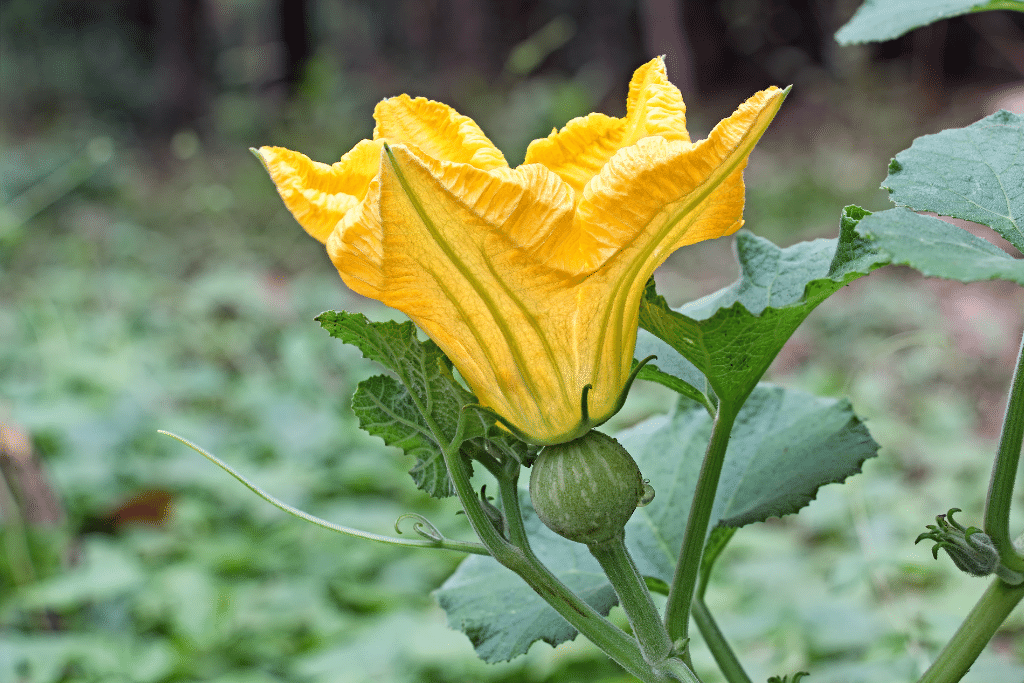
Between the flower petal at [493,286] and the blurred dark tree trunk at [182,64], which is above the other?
the blurred dark tree trunk at [182,64]

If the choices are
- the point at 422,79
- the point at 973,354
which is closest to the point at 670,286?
the point at 973,354

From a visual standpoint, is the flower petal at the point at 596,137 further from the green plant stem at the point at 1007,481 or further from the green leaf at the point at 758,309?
the green plant stem at the point at 1007,481

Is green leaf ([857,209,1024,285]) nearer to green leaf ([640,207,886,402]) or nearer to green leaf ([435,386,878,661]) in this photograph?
green leaf ([640,207,886,402])

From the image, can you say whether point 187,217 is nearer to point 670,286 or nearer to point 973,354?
point 670,286

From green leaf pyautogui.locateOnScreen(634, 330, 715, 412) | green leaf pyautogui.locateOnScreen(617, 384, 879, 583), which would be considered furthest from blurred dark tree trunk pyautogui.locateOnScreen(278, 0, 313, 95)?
green leaf pyautogui.locateOnScreen(634, 330, 715, 412)

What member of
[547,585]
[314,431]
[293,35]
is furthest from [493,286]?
[293,35]

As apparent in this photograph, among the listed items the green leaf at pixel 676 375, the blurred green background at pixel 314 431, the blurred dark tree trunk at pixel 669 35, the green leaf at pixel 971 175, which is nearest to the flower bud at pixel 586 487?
the green leaf at pixel 676 375

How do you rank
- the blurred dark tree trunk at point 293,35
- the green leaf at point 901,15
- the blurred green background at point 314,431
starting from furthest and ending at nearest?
the blurred dark tree trunk at point 293,35
the blurred green background at point 314,431
the green leaf at point 901,15
